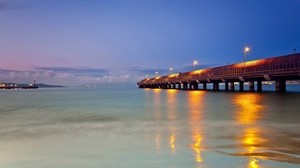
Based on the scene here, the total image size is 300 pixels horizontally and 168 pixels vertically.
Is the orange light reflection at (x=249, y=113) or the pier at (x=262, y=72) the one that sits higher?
the pier at (x=262, y=72)

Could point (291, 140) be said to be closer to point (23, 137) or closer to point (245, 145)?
point (245, 145)

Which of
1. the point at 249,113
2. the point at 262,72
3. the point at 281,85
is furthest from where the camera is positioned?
the point at 281,85

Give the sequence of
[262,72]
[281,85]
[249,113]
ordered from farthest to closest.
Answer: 1. [281,85]
2. [262,72]
3. [249,113]

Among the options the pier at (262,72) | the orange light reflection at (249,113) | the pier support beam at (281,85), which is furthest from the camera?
A: the pier support beam at (281,85)

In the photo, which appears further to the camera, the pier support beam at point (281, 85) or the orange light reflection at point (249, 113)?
the pier support beam at point (281, 85)

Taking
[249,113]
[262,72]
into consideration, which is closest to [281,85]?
[262,72]

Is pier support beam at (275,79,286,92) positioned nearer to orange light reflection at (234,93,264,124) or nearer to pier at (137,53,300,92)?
pier at (137,53,300,92)

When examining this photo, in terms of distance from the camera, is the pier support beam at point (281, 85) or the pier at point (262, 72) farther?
the pier support beam at point (281, 85)

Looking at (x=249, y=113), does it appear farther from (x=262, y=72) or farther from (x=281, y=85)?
(x=281, y=85)

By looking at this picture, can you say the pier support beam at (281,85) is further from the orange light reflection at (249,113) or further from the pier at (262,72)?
the orange light reflection at (249,113)

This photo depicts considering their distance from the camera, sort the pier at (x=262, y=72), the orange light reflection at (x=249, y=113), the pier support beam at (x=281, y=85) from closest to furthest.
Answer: the orange light reflection at (x=249, y=113)
the pier at (x=262, y=72)
the pier support beam at (x=281, y=85)

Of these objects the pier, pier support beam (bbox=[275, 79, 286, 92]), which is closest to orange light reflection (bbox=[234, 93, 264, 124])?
the pier

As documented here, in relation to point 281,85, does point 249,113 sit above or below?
below

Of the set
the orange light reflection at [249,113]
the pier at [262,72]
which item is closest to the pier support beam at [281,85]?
the pier at [262,72]
